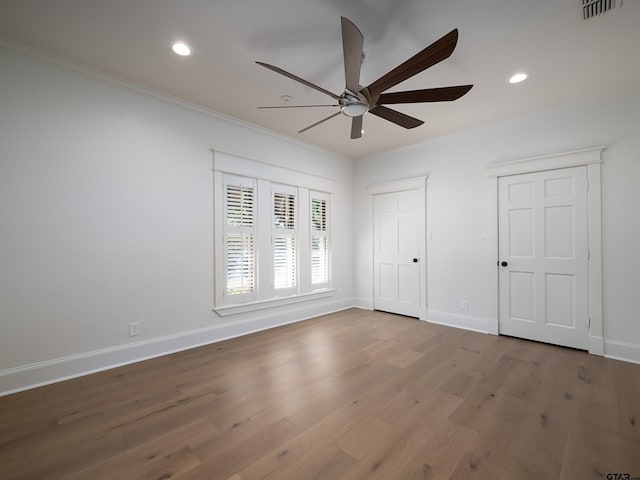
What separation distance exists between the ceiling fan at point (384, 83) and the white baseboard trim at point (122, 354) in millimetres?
2962

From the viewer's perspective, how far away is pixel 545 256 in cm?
352

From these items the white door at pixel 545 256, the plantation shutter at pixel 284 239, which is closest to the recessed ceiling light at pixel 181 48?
the plantation shutter at pixel 284 239

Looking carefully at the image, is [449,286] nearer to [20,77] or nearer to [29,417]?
[29,417]

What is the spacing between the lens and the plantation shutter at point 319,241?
191 inches

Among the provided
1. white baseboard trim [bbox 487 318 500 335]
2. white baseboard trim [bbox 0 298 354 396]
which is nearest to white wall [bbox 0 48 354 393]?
white baseboard trim [bbox 0 298 354 396]

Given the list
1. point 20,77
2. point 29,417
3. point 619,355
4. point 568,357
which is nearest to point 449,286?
point 568,357

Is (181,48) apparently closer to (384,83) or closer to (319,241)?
(384,83)

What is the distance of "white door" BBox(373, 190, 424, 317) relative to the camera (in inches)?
184

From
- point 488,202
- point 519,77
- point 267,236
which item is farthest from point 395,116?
point 267,236

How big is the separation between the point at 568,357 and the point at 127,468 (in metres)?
4.14

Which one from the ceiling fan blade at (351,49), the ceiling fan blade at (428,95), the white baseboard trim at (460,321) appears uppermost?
the ceiling fan blade at (351,49)

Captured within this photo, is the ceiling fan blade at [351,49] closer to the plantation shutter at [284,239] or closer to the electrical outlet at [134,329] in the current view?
the plantation shutter at [284,239]

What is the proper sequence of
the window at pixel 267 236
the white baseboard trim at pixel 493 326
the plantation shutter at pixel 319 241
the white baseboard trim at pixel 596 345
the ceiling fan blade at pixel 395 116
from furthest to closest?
Result: the plantation shutter at pixel 319 241 → the white baseboard trim at pixel 493 326 → the window at pixel 267 236 → the white baseboard trim at pixel 596 345 → the ceiling fan blade at pixel 395 116

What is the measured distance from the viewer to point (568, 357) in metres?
3.09
